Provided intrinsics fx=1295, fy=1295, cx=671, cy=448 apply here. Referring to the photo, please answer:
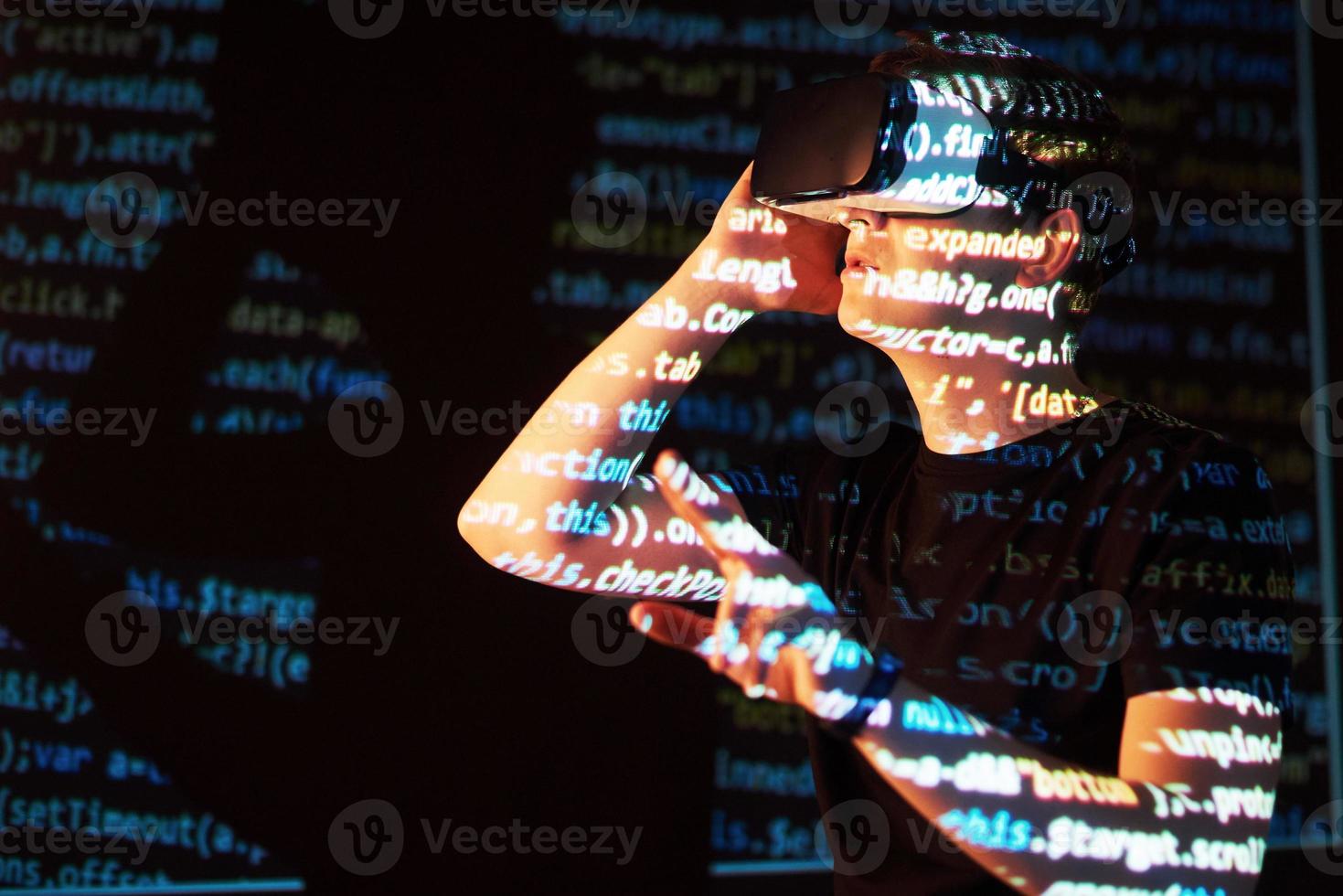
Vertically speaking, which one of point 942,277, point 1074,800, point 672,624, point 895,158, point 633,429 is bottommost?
point 1074,800

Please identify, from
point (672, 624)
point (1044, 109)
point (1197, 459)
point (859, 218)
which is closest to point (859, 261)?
point (859, 218)

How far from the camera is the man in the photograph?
1.00m

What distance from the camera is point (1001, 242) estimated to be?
133 cm

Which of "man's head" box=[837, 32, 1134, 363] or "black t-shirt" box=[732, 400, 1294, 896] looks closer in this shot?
"black t-shirt" box=[732, 400, 1294, 896]

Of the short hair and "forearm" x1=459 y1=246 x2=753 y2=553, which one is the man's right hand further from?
the short hair

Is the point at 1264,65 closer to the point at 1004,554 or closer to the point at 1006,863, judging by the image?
the point at 1004,554

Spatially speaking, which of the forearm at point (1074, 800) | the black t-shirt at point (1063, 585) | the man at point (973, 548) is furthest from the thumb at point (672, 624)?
the black t-shirt at point (1063, 585)

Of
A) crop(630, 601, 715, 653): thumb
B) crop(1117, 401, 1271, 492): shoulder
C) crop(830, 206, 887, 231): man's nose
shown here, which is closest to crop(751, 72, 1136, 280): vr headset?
crop(830, 206, 887, 231): man's nose

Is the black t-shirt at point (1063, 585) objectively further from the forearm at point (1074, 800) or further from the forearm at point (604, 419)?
the forearm at point (604, 419)

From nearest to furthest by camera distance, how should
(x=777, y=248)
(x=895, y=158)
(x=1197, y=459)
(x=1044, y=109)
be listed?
1. (x=1197, y=459)
2. (x=895, y=158)
3. (x=1044, y=109)
4. (x=777, y=248)

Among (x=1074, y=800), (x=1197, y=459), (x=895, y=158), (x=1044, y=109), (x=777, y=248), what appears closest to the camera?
(x=1074, y=800)

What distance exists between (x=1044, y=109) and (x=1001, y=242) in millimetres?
154

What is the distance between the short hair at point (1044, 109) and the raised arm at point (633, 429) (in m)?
0.22

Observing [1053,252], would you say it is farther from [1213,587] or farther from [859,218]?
[1213,587]
